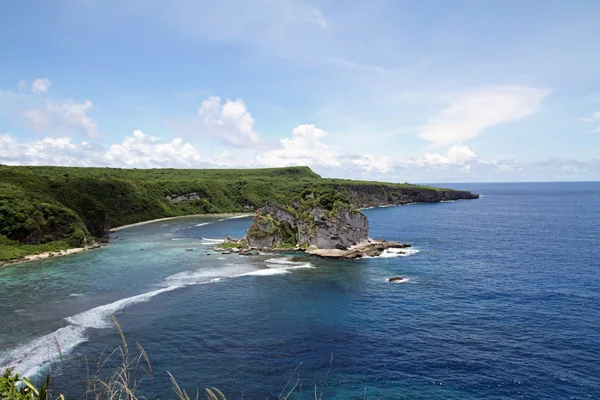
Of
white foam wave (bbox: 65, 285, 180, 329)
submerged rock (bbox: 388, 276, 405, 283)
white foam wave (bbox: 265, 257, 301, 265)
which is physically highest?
submerged rock (bbox: 388, 276, 405, 283)

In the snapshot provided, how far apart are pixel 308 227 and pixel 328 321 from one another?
164ft

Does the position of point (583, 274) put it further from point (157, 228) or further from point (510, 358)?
point (157, 228)

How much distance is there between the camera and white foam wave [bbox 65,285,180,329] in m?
47.5

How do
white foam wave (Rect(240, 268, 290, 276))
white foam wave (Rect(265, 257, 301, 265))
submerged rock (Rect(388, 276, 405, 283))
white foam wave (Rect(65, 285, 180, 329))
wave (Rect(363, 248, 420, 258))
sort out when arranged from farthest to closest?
1. wave (Rect(363, 248, 420, 258))
2. white foam wave (Rect(265, 257, 301, 265))
3. white foam wave (Rect(240, 268, 290, 276))
4. submerged rock (Rect(388, 276, 405, 283))
5. white foam wave (Rect(65, 285, 180, 329))

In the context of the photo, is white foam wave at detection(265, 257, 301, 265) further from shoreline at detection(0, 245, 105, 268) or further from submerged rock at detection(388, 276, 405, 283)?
shoreline at detection(0, 245, 105, 268)

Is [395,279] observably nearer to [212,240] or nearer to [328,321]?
[328,321]

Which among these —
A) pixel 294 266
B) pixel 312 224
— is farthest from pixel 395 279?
pixel 312 224

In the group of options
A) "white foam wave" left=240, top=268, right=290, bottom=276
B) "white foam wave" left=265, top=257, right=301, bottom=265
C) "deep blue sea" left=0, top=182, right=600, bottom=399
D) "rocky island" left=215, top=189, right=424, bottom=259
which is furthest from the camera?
"rocky island" left=215, top=189, right=424, bottom=259

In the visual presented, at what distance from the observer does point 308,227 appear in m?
97.6

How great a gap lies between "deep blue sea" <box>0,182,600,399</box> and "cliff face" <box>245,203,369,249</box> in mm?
9985

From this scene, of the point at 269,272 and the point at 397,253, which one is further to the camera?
the point at 397,253

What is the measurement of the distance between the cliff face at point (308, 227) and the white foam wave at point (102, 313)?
1692 inches

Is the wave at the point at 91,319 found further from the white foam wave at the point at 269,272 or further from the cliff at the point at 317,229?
the cliff at the point at 317,229

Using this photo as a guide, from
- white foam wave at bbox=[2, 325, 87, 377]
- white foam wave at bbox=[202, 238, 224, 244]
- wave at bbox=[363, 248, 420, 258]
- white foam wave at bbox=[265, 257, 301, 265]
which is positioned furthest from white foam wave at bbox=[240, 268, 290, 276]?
white foam wave at bbox=[202, 238, 224, 244]
